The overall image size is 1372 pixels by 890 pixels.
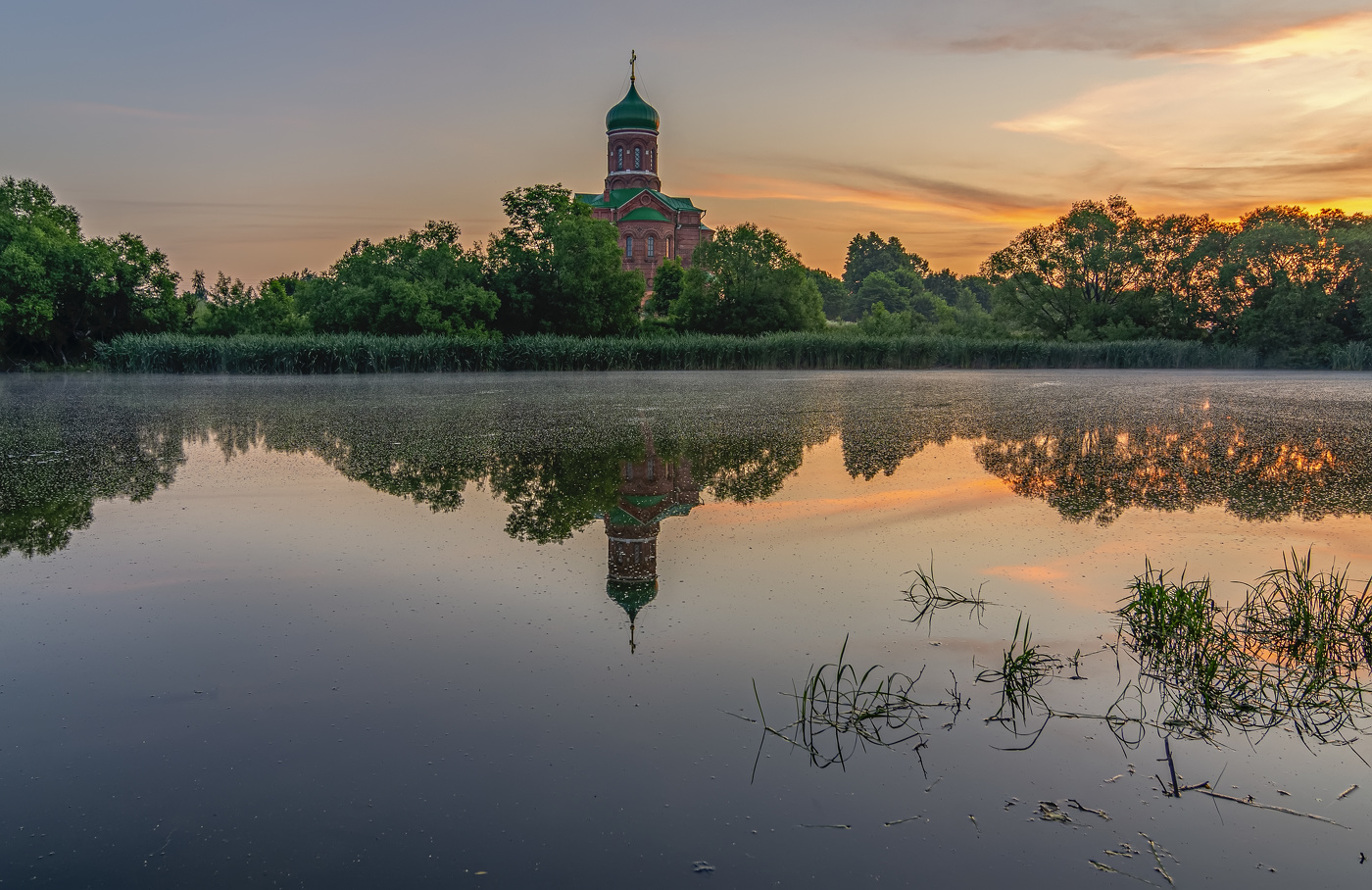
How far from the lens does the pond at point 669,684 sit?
2242mm

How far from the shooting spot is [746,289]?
40.4 m

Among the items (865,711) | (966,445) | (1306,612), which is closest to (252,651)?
(865,711)

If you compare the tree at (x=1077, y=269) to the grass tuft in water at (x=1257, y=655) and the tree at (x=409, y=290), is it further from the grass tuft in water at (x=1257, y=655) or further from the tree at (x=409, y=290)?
the grass tuft in water at (x=1257, y=655)

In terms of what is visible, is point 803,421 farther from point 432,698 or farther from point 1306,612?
point 432,698

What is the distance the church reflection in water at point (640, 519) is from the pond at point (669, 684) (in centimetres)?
4

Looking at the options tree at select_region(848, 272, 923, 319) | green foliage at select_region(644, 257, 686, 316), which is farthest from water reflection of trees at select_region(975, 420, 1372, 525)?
tree at select_region(848, 272, 923, 319)

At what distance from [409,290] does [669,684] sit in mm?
32135

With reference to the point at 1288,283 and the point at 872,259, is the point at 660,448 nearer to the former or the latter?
the point at 1288,283

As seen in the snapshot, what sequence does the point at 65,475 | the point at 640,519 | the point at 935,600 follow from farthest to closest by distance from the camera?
1. the point at 65,475
2. the point at 640,519
3. the point at 935,600

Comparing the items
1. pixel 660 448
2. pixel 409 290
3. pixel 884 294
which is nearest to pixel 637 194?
pixel 409 290

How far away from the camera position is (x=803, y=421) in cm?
1241

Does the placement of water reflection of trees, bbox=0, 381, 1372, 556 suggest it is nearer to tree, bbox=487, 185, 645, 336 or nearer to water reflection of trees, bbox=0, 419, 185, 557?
water reflection of trees, bbox=0, 419, 185, 557

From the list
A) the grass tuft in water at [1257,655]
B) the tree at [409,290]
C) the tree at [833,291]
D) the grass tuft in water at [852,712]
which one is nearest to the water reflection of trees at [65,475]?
the grass tuft in water at [852,712]

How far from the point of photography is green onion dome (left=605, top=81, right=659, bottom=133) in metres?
56.7
